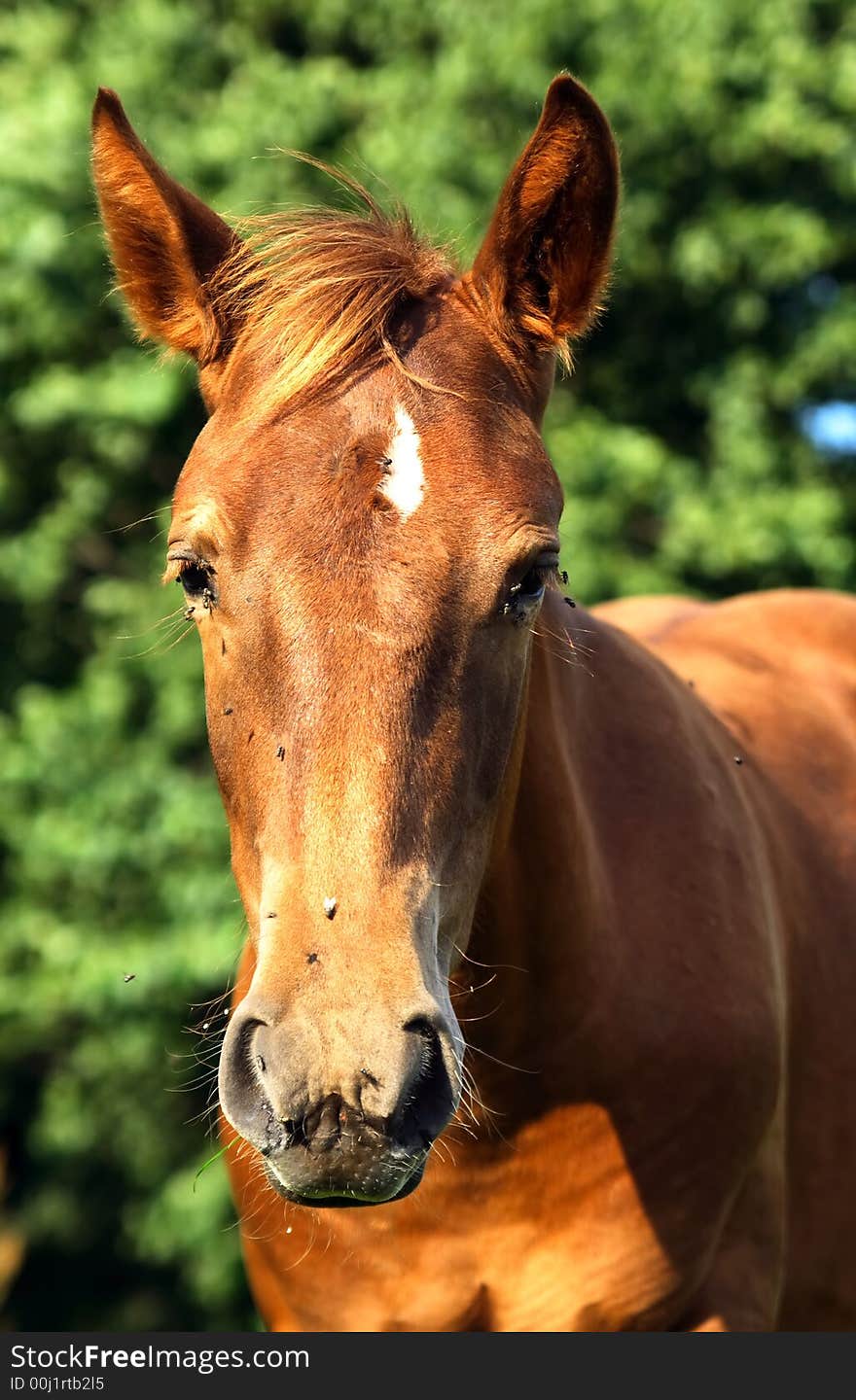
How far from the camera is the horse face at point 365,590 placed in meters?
2.10

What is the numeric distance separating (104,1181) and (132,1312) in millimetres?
901

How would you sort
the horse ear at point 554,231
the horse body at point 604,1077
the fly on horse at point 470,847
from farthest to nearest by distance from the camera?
the horse body at point 604,1077
the horse ear at point 554,231
the fly on horse at point 470,847

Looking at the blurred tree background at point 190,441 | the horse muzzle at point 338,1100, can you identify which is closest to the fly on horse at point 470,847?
the horse muzzle at point 338,1100

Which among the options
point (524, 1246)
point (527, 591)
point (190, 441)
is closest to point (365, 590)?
point (527, 591)

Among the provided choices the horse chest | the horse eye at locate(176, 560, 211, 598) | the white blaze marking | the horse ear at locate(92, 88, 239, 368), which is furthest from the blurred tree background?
the white blaze marking

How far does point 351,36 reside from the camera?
10164 millimetres

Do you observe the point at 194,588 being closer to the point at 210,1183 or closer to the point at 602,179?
the point at 602,179

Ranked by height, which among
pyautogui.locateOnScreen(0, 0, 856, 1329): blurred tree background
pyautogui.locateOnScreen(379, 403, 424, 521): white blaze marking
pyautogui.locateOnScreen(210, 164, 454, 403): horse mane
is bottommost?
pyautogui.locateOnScreen(0, 0, 856, 1329): blurred tree background

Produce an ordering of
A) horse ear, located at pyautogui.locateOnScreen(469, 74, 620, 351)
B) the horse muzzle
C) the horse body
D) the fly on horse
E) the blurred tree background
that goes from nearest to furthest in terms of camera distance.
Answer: the horse muzzle
the fly on horse
horse ear, located at pyautogui.locateOnScreen(469, 74, 620, 351)
the horse body
the blurred tree background

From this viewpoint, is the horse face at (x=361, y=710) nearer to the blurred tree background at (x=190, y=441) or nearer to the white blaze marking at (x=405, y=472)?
the white blaze marking at (x=405, y=472)

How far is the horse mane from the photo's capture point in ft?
8.55

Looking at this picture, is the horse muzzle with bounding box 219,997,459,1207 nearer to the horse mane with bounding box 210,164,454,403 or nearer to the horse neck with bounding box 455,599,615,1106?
the horse neck with bounding box 455,599,615,1106

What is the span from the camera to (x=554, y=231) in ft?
9.57

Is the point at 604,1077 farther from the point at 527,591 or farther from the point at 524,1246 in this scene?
the point at 527,591
